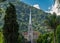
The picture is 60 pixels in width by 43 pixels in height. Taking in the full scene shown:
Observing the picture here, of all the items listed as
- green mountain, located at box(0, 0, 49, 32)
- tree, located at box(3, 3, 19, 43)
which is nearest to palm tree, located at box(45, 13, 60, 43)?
tree, located at box(3, 3, 19, 43)

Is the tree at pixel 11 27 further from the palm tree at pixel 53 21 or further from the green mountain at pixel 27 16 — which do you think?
the green mountain at pixel 27 16

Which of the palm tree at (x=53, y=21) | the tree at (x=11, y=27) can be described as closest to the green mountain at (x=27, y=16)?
the palm tree at (x=53, y=21)

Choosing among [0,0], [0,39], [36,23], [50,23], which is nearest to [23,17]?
[36,23]

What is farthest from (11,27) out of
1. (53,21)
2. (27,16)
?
(27,16)

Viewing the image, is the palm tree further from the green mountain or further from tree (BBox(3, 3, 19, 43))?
the green mountain

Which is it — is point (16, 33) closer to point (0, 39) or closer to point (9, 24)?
point (9, 24)

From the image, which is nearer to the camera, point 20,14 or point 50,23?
point 50,23

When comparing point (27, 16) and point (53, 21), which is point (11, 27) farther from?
point (27, 16)

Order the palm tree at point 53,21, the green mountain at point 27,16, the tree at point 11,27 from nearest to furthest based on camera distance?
the tree at point 11,27 < the palm tree at point 53,21 < the green mountain at point 27,16
